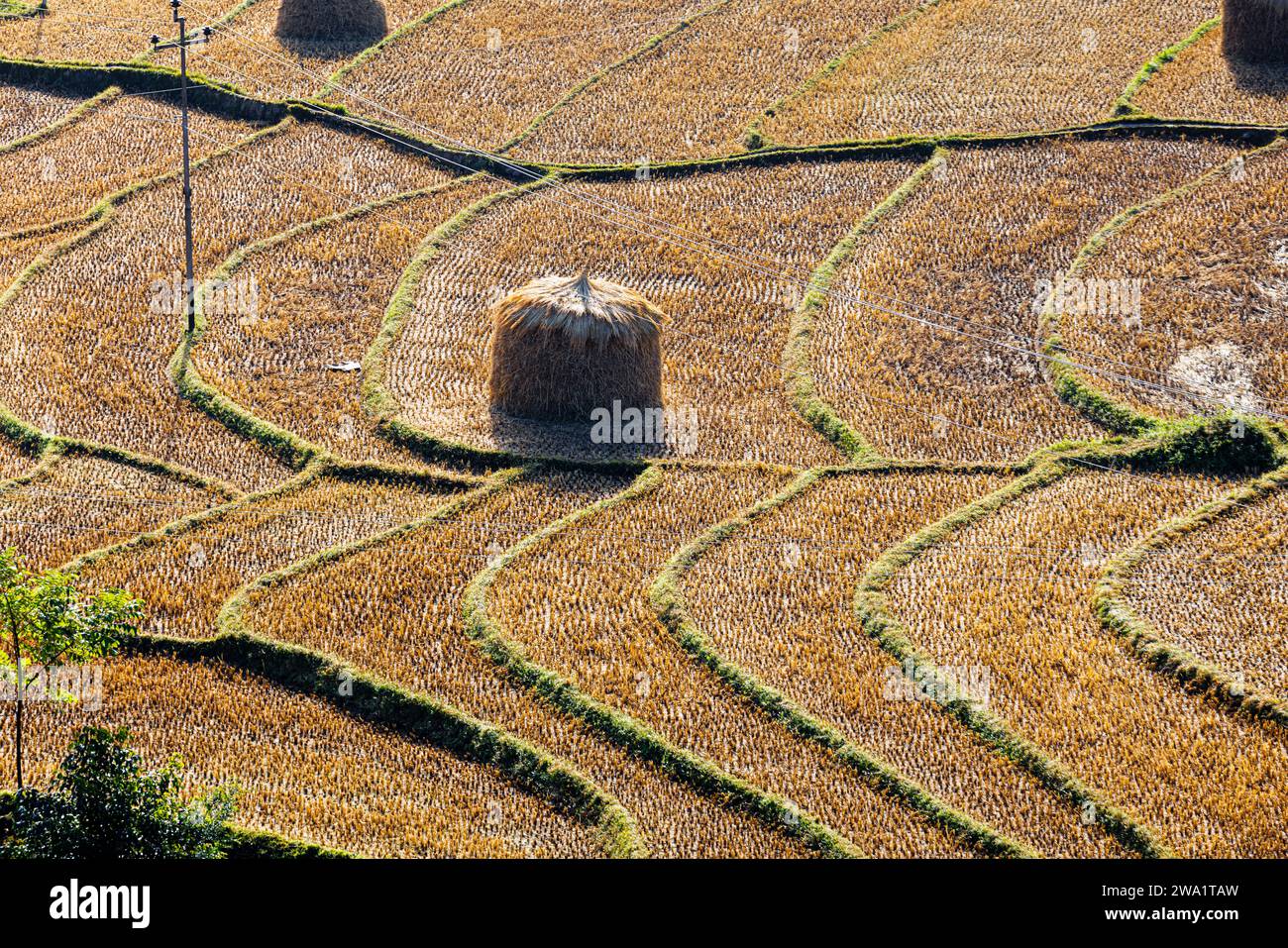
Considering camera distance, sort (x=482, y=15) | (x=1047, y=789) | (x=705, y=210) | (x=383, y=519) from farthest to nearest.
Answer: (x=482, y=15)
(x=705, y=210)
(x=383, y=519)
(x=1047, y=789)

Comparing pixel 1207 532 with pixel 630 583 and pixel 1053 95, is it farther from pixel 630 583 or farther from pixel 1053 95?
pixel 1053 95

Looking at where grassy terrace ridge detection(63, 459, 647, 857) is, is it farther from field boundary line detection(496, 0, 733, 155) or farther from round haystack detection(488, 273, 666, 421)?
field boundary line detection(496, 0, 733, 155)

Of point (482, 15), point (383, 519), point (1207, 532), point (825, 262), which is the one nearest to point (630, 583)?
point (383, 519)

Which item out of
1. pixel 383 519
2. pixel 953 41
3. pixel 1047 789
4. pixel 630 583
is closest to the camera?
pixel 1047 789

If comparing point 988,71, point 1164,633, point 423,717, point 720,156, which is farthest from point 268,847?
point 988,71

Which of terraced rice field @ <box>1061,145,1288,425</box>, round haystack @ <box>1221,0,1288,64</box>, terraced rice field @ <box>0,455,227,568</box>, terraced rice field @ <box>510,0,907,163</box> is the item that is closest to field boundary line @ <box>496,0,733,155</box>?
terraced rice field @ <box>510,0,907,163</box>

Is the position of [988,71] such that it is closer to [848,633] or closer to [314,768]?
[848,633]
